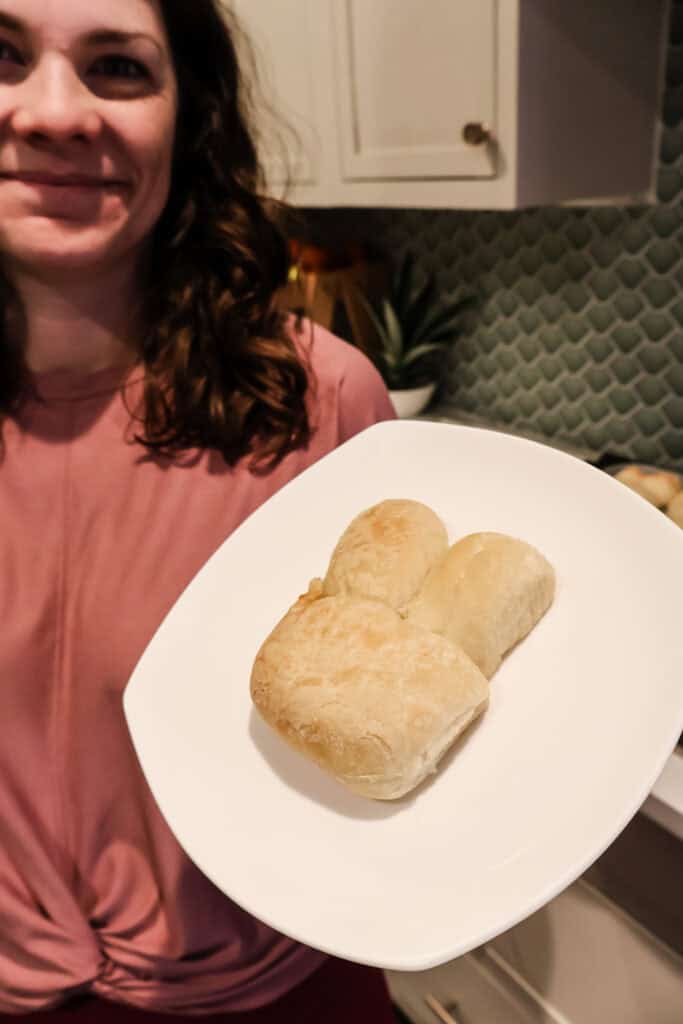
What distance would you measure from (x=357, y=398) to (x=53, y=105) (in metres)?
0.44

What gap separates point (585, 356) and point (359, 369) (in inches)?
31.0

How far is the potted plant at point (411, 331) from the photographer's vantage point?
1.77 m

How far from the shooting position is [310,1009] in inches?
35.8

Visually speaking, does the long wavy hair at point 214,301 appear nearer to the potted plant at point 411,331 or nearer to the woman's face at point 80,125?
the woman's face at point 80,125

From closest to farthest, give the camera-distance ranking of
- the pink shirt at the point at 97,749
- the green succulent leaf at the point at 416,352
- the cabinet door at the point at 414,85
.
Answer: the pink shirt at the point at 97,749 → the cabinet door at the point at 414,85 → the green succulent leaf at the point at 416,352

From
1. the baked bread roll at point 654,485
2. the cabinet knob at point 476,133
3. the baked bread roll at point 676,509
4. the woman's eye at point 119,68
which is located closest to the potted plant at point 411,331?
the cabinet knob at point 476,133

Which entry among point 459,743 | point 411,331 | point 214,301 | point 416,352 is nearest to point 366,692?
point 459,743

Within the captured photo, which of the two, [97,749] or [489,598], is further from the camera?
[97,749]

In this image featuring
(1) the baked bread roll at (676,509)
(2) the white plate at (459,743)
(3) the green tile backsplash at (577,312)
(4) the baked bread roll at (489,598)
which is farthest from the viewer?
(3) the green tile backsplash at (577,312)

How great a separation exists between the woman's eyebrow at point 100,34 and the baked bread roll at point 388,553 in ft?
1.69

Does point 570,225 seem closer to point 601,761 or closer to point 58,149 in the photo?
point 58,149

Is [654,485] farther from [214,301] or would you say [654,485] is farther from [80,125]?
→ [80,125]

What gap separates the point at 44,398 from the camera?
90 centimetres

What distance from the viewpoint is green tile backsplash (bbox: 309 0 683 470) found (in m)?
1.36
